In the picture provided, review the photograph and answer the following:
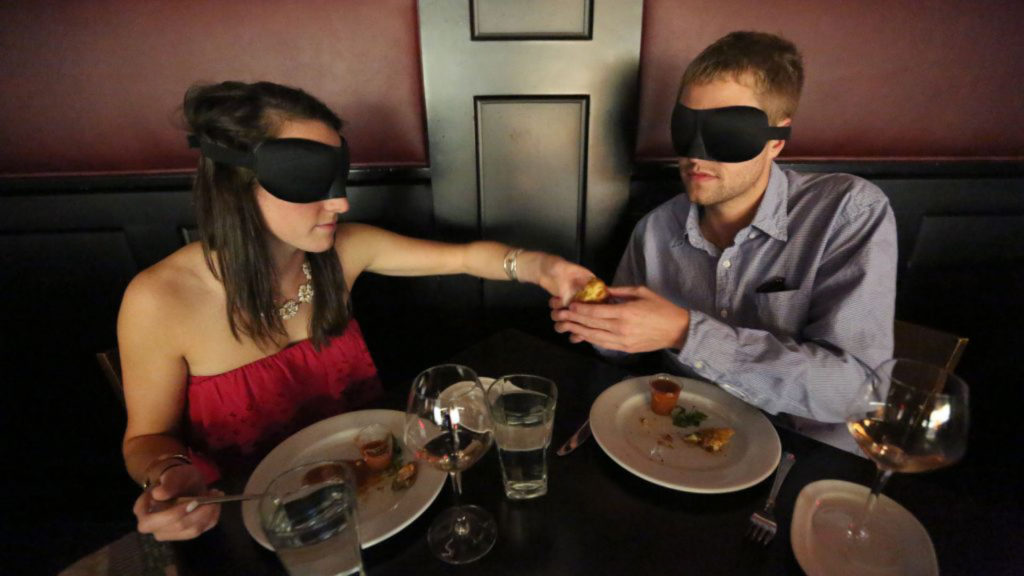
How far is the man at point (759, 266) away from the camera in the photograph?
1.31 metres

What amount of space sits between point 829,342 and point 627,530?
839mm

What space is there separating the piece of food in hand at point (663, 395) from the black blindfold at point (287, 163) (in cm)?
107

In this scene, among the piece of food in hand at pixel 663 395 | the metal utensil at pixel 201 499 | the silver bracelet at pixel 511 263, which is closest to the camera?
the metal utensil at pixel 201 499

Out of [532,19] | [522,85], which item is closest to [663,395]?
[522,85]

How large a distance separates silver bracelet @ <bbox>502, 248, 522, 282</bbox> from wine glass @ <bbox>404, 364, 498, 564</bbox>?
0.87 m

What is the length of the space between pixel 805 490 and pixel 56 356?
9.93ft

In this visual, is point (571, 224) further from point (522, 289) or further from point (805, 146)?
point (805, 146)

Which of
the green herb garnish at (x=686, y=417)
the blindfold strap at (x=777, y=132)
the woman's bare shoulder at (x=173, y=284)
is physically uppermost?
the blindfold strap at (x=777, y=132)

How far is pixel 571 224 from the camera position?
7.47 feet

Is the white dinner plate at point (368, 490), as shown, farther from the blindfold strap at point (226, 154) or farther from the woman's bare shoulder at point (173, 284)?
the blindfold strap at point (226, 154)

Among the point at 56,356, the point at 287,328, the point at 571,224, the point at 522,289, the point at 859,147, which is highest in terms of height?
the point at 859,147

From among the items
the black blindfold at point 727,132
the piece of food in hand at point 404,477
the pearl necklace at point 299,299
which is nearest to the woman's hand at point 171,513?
the piece of food in hand at point 404,477

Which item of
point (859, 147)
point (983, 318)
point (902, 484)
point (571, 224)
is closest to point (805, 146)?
point (859, 147)

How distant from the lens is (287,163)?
1.29m
